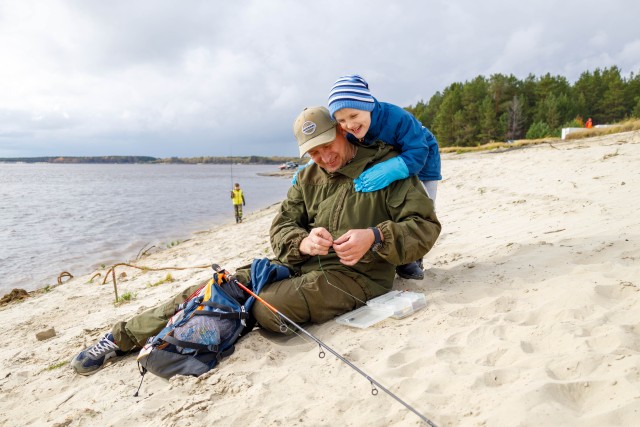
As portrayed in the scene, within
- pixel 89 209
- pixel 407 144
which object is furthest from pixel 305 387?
pixel 89 209

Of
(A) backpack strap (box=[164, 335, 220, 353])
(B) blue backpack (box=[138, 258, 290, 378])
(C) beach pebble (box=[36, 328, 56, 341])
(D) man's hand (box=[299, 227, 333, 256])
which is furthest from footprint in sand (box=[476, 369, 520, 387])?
(C) beach pebble (box=[36, 328, 56, 341])

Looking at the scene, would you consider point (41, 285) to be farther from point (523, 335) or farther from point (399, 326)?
point (523, 335)

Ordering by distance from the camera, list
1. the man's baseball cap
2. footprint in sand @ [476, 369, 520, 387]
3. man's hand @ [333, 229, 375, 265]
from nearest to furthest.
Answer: footprint in sand @ [476, 369, 520, 387], man's hand @ [333, 229, 375, 265], the man's baseball cap

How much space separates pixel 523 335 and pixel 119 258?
11226 mm

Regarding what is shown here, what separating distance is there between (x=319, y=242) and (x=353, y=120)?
929 mm

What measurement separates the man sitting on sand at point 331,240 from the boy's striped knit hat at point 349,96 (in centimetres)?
10

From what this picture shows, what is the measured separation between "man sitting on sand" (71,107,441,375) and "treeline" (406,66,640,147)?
43387 millimetres

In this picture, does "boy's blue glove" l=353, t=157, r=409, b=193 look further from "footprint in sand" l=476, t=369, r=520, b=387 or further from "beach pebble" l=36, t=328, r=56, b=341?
"beach pebble" l=36, t=328, r=56, b=341

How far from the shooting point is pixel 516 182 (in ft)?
30.6

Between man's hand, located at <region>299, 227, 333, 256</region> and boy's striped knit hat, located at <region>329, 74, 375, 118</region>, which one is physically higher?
boy's striped knit hat, located at <region>329, 74, 375, 118</region>

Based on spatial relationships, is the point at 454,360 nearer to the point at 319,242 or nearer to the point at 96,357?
the point at 319,242

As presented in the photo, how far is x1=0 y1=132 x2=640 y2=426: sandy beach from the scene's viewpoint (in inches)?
75.0

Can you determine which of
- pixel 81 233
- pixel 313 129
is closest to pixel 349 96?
pixel 313 129

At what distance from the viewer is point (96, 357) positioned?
3.37 meters
